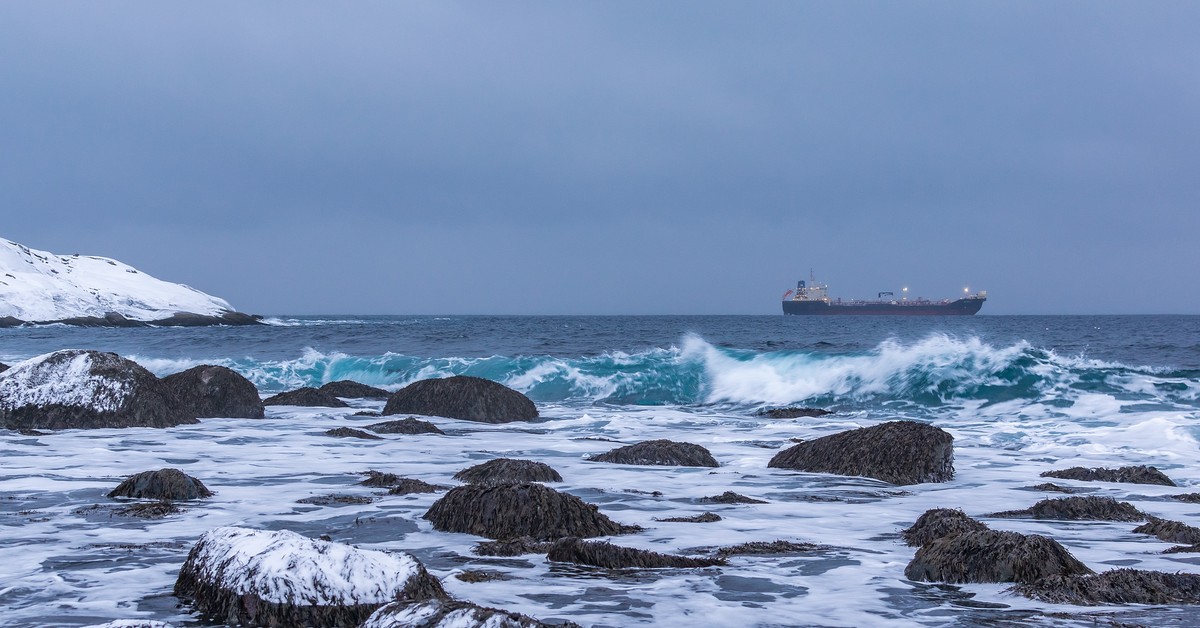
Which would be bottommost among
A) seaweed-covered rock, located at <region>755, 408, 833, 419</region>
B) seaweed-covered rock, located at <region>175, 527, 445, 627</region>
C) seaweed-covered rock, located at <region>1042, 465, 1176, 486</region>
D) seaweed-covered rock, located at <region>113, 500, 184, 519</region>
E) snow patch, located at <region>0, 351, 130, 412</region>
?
seaweed-covered rock, located at <region>755, 408, 833, 419</region>

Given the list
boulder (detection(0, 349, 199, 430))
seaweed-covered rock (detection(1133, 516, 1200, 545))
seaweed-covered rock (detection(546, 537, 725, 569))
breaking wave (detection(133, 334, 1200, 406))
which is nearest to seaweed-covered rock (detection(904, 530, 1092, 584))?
seaweed-covered rock (detection(546, 537, 725, 569))

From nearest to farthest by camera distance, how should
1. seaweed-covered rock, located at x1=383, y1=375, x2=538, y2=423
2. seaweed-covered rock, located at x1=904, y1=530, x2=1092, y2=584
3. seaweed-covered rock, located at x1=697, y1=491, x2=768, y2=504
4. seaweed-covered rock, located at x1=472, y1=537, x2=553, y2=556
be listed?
seaweed-covered rock, located at x1=904, y1=530, x2=1092, y2=584, seaweed-covered rock, located at x1=472, y1=537, x2=553, y2=556, seaweed-covered rock, located at x1=697, y1=491, x2=768, y2=504, seaweed-covered rock, located at x1=383, y1=375, x2=538, y2=423

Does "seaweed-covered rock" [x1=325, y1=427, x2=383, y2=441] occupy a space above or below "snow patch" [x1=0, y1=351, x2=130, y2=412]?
below

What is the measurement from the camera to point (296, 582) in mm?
4430

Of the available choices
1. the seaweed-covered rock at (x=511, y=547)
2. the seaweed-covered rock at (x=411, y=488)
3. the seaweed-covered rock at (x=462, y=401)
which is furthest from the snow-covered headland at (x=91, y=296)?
the seaweed-covered rock at (x=511, y=547)

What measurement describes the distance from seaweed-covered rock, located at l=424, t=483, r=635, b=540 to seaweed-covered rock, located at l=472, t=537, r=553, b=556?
24 centimetres

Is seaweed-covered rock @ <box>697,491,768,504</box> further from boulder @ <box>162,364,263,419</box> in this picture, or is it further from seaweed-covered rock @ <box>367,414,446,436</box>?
boulder @ <box>162,364,263,419</box>

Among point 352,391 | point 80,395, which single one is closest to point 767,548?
point 80,395

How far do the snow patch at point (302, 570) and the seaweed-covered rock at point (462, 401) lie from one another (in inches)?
455

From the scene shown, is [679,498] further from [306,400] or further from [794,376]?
[794,376]

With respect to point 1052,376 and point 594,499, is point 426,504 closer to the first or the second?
point 594,499

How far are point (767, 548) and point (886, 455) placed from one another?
4253 millimetres

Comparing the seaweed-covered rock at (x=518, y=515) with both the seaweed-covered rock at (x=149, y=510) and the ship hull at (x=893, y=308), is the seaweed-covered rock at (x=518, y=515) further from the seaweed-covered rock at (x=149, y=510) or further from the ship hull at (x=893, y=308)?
the ship hull at (x=893, y=308)

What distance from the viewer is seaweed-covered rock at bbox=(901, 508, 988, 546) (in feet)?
21.3
